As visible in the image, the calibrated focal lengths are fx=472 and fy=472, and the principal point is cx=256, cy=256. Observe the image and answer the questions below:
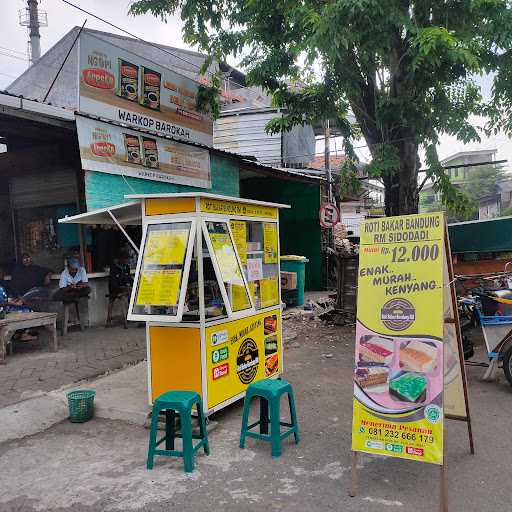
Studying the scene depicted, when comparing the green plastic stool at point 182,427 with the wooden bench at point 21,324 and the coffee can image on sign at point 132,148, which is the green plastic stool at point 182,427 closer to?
the wooden bench at point 21,324

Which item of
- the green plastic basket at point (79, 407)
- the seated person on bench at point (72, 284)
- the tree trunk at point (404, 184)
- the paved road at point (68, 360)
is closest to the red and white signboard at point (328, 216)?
the tree trunk at point (404, 184)

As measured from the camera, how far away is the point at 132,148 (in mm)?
8141

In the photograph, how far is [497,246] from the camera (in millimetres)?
9359

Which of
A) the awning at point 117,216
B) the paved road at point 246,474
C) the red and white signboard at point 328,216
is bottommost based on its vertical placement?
the paved road at point 246,474

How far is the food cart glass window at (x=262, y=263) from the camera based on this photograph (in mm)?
5027

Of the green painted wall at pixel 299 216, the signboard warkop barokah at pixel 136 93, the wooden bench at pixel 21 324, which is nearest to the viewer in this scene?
the wooden bench at pixel 21 324

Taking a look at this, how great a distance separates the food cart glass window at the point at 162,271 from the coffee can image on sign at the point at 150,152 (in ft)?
14.7

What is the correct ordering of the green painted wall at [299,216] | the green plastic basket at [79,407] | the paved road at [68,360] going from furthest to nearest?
the green painted wall at [299,216], the paved road at [68,360], the green plastic basket at [79,407]

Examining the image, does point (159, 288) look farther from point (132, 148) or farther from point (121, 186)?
point (132, 148)

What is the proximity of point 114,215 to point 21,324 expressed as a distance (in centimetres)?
282

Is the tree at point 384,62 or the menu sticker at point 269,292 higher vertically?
the tree at point 384,62

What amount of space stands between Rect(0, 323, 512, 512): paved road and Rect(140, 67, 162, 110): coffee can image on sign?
632 centimetres

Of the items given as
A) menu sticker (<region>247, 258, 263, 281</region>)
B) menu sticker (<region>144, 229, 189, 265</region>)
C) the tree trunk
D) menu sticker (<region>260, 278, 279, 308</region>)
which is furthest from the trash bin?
menu sticker (<region>144, 229, 189, 265</region>)

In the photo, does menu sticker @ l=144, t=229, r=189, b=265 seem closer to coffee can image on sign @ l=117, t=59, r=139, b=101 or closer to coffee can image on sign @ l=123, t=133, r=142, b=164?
coffee can image on sign @ l=123, t=133, r=142, b=164
